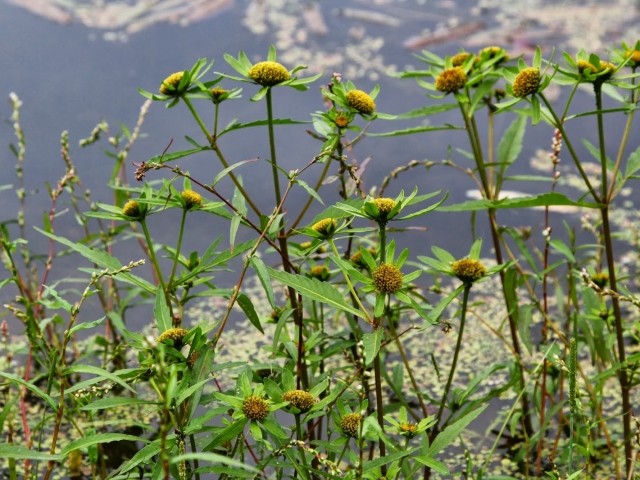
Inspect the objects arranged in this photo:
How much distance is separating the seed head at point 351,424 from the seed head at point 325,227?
1.02 feet

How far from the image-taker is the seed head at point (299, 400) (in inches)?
48.4

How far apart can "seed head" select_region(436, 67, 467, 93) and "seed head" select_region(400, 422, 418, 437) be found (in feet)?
2.46

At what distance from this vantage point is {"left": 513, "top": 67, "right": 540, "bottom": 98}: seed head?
1498mm

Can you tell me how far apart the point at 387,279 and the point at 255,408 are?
28 cm

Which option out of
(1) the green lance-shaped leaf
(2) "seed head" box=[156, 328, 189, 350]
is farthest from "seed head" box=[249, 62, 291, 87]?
(2) "seed head" box=[156, 328, 189, 350]

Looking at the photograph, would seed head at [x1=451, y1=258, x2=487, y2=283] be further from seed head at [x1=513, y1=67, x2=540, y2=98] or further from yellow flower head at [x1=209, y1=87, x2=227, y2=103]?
yellow flower head at [x1=209, y1=87, x2=227, y2=103]

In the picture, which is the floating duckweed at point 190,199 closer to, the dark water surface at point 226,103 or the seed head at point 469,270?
the seed head at point 469,270

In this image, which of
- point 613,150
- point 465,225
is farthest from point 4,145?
point 613,150

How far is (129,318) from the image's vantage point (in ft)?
9.44

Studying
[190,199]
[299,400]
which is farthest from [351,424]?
[190,199]

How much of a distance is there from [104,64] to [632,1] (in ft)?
9.37

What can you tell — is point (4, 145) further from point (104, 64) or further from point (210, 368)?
point (210, 368)

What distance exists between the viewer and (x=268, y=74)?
1501 mm

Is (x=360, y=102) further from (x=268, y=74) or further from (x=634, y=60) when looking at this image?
(x=634, y=60)
